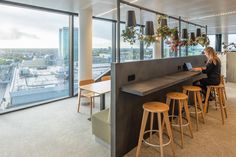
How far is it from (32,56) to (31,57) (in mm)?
37

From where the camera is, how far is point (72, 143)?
3076 millimetres

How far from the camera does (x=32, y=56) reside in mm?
5047

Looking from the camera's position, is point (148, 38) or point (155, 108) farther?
point (148, 38)

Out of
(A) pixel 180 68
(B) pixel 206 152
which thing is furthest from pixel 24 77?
(B) pixel 206 152

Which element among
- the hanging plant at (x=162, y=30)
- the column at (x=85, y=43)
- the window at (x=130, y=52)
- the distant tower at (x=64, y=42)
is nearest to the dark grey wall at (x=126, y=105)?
the hanging plant at (x=162, y=30)

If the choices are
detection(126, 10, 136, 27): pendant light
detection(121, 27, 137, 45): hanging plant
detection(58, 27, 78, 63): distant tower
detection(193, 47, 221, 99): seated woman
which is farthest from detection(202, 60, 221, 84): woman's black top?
detection(58, 27, 78, 63): distant tower

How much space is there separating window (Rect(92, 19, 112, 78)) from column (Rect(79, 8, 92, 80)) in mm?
1363

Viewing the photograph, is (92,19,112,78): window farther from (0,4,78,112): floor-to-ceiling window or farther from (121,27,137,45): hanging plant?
(121,27,137,45): hanging plant

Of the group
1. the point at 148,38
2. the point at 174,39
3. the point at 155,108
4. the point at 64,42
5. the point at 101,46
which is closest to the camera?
the point at 155,108

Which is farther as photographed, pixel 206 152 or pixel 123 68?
pixel 206 152

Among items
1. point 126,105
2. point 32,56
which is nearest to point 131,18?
point 126,105

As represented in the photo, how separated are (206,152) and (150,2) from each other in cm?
341

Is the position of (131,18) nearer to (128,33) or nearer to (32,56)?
(128,33)

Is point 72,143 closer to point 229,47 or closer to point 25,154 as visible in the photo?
point 25,154
